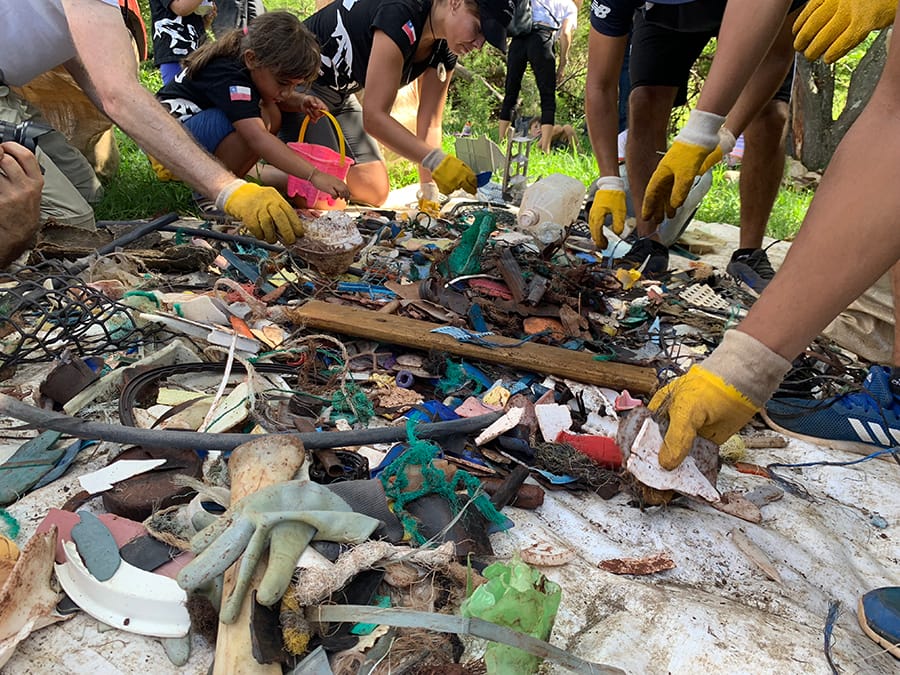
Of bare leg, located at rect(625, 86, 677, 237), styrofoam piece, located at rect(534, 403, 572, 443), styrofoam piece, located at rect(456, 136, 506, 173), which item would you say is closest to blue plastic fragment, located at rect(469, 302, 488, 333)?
styrofoam piece, located at rect(534, 403, 572, 443)

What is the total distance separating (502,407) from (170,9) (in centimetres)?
378

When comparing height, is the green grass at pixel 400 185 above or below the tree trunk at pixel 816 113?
below

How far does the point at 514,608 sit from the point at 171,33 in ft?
14.6

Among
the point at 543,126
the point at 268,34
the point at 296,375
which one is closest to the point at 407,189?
the point at 268,34

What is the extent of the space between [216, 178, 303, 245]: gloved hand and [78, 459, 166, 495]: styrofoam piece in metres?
1.08

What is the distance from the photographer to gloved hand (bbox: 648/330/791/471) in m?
1.19

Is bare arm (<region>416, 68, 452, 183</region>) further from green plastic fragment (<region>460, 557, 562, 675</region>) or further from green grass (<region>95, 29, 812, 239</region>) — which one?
green plastic fragment (<region>460, 557, 562, 675</region>)

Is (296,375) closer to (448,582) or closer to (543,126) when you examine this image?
(448,582)

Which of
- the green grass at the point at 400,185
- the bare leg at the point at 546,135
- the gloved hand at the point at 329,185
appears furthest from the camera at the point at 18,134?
the bare leg at the point at 546,135

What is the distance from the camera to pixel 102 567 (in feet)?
3.53

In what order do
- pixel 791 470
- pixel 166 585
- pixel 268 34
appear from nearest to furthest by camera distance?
pixel 166 585 → pixel 791 470 → pixel 268 34

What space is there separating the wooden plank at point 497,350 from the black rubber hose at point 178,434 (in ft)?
1.52

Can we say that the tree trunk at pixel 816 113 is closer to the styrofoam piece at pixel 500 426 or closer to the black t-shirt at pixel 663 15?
the black t-shirt at pixel 663 15

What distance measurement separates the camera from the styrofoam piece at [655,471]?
1.37 m
